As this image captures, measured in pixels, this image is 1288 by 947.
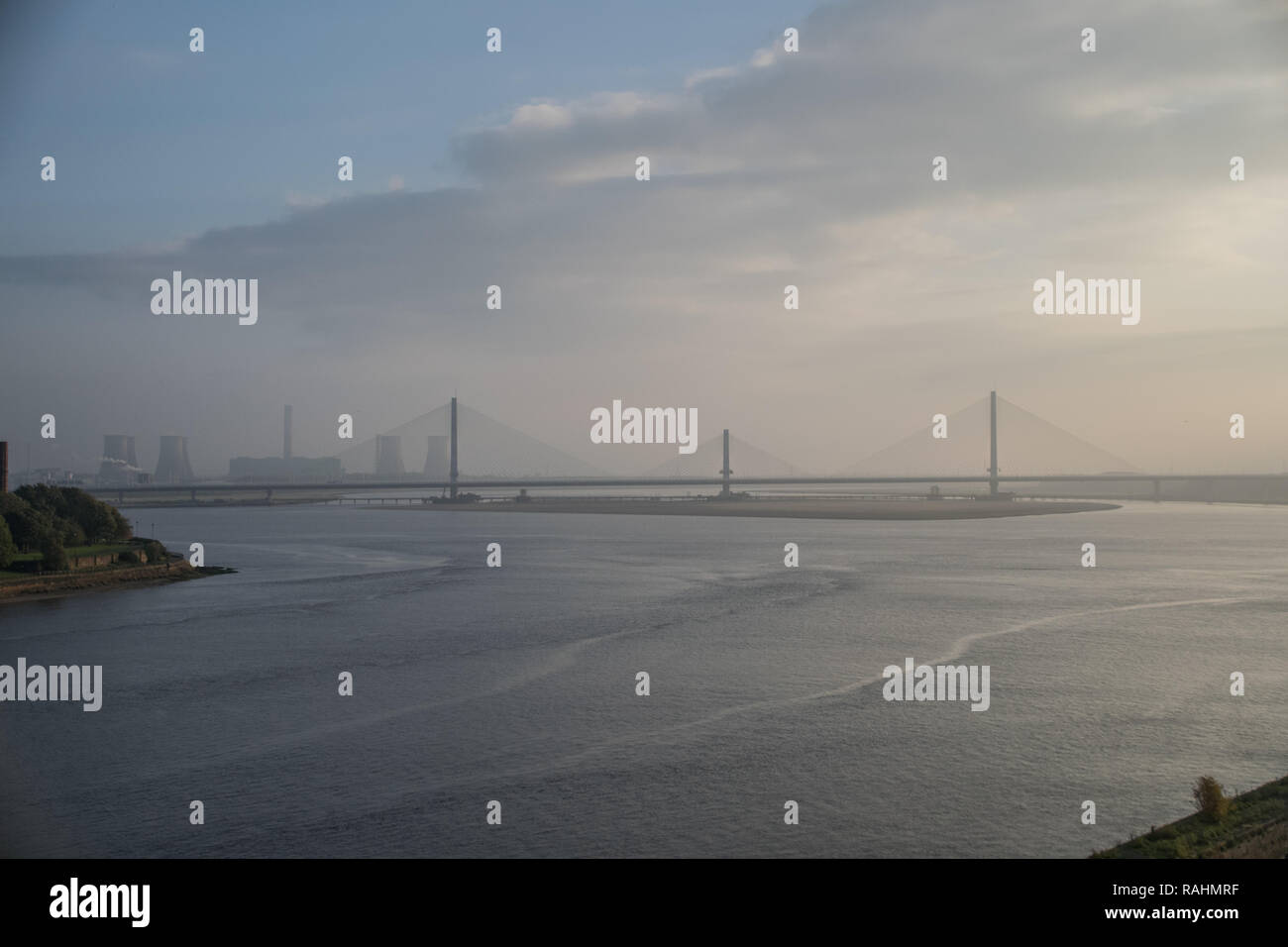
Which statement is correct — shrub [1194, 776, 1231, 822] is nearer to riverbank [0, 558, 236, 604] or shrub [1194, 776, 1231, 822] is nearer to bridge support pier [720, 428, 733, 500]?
riverbank [0, 558, 236, 604]

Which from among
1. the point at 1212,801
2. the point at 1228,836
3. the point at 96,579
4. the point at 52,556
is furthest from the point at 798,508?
the point at 1228,836

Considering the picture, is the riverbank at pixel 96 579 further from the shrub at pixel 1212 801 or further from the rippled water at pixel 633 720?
the shrub at pixel 1212 801

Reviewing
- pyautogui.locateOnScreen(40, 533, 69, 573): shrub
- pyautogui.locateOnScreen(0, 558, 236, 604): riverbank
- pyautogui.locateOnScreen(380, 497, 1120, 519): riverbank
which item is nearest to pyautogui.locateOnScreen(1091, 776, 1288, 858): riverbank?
pyautogui.locateOnScreen(0, 558, 236, 604): riverbank

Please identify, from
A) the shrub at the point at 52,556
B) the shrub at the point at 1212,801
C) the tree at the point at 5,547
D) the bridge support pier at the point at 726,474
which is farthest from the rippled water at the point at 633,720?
the bridge support pier at the point at 726,474

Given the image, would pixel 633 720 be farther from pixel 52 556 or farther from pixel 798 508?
pixel 798 508

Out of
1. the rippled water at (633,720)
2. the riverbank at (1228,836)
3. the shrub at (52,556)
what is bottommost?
the rippled water at (633,720)
